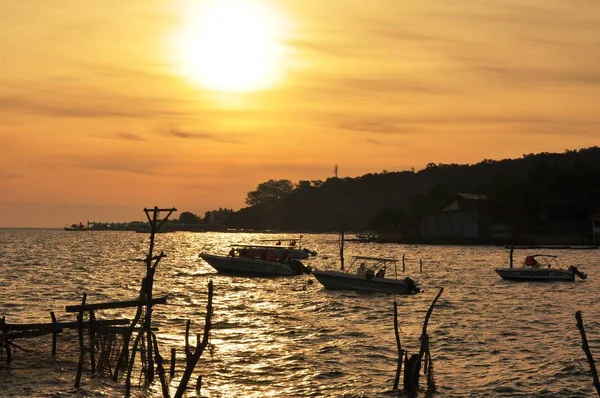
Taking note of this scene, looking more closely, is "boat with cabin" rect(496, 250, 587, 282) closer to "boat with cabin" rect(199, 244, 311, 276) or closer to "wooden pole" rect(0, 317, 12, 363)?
"boat with cabin" rect(199, 244, 311, 276)

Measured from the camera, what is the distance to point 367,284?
6291 centimetres

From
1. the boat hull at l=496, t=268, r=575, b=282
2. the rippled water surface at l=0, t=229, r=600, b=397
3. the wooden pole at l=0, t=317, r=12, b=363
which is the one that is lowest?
the rippled water surface at l=0, t=229, r=600, b=397

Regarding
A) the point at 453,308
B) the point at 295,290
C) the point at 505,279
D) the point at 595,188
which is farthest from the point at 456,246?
the point at 453,308

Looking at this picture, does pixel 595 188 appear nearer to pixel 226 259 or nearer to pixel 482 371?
pixel 226 259

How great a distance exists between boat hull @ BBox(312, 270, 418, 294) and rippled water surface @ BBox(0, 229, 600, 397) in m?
0.71

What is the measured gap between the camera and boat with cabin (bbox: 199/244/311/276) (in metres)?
81.8

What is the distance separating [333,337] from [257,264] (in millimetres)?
40907

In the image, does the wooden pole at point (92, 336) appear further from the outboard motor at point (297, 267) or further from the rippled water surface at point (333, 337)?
the outboard motor at point (297, 267)

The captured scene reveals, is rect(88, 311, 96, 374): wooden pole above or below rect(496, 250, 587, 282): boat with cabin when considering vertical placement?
below

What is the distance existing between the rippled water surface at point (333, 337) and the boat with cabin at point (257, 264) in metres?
3.73

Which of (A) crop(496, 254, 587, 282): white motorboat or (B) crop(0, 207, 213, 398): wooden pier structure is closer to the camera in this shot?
(B) crop(0, 207, 213, 398): wooden pier structure

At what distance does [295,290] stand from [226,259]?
15.9m

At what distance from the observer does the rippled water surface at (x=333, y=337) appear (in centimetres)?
2900

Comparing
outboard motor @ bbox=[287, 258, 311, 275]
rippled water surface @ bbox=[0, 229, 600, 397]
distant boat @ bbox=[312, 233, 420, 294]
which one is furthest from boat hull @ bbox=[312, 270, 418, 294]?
outboard motor @ bbox=[287, 258, 311, 275]
